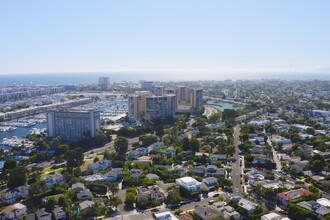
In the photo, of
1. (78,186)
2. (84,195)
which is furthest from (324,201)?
(78,186)

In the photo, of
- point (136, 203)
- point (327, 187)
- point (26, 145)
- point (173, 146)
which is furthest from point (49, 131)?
point (327, 187)

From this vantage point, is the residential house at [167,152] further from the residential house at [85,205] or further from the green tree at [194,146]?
the residential house at [85,205]

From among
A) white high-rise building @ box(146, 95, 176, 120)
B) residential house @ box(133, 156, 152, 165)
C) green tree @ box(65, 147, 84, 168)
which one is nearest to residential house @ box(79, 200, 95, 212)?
green tree @ box(65, 147, 84, 168)

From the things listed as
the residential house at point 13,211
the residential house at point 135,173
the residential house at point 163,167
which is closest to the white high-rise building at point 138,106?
the residential house at point 163,167

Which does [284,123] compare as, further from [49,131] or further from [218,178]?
[49,131]

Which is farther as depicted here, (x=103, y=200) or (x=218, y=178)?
(x=218, y=178)

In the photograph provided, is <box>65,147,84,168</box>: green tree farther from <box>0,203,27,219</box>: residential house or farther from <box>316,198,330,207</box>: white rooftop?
<box>316,198,330,207</box>: white rooftop
